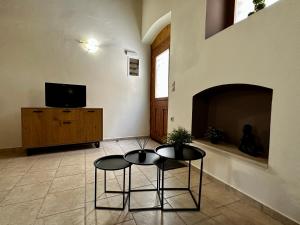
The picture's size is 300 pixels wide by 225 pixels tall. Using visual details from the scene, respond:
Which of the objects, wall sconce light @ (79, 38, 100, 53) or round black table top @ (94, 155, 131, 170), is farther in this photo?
wall sconce light @ (79, 38, 100, 53)

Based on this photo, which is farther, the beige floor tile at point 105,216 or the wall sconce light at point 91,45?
the wall sconce light at point 91,45

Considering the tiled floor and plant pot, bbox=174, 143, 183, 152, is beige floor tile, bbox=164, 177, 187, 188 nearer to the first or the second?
the tiled floor

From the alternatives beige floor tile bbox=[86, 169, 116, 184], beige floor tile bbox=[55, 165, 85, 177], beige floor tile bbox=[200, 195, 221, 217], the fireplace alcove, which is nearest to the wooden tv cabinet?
beige floor tile bbox=[55, 165, 85, 177]

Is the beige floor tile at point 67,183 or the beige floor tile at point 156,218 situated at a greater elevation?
the beige floor tile at point 67,183

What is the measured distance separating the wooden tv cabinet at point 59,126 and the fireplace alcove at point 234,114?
2.09 m

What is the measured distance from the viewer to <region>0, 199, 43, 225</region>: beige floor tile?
1.37m

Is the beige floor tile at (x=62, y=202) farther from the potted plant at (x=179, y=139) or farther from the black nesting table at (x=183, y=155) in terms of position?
the potted plant at (x=179, y=139)

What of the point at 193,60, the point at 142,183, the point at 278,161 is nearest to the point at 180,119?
the point at 193,60

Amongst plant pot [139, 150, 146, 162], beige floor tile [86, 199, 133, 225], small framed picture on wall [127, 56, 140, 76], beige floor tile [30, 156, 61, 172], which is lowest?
beige floor tile [86, 199, 133, 225]

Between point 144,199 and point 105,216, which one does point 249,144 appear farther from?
point 105,216

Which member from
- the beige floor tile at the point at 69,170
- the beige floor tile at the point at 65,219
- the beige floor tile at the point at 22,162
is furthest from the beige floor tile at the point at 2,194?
the beige floor tile at the point at 22,162

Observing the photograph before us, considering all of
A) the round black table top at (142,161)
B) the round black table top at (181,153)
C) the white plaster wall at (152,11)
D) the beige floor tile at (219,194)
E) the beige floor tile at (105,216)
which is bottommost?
the beige floor tile at (105,216)

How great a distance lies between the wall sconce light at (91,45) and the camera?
377cm

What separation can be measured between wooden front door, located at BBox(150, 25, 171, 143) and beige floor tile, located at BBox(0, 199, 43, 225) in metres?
2.68
